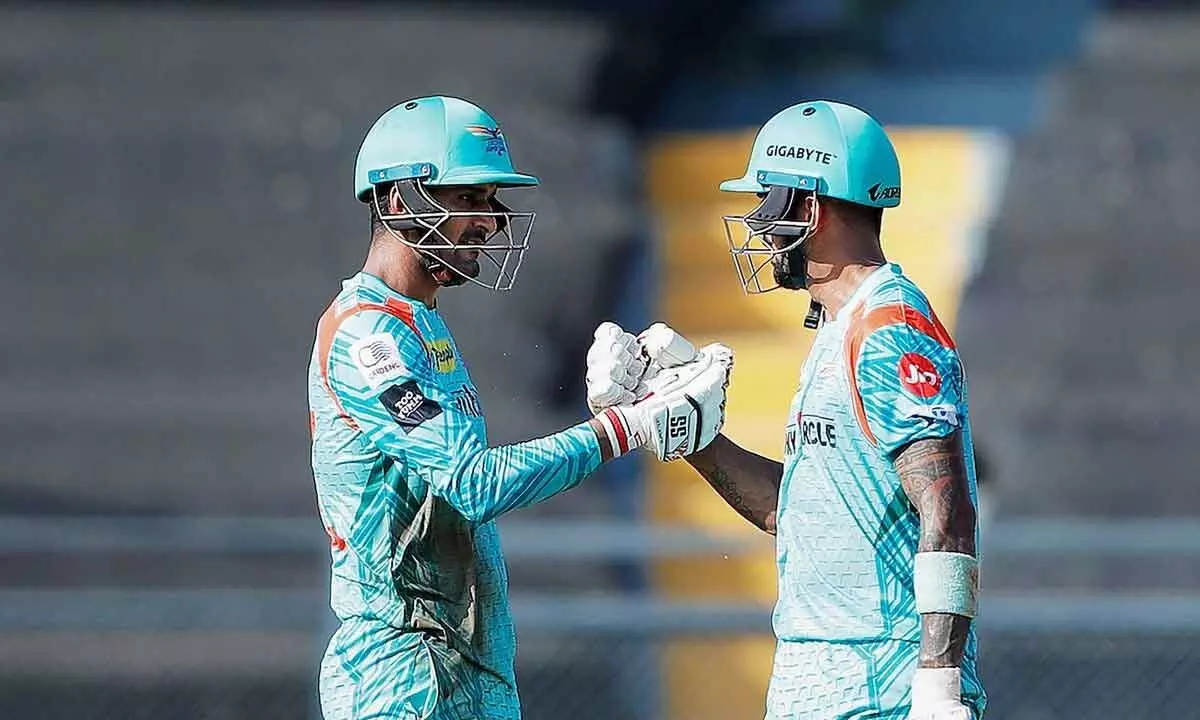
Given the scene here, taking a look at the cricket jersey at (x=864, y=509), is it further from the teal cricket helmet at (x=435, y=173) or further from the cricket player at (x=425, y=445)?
the teal cricket helmet at (x=435, y=173)

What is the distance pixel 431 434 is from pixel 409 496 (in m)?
0.14

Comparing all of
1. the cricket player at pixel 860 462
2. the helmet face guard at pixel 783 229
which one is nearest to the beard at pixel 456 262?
the cricket player at pixel 860 462

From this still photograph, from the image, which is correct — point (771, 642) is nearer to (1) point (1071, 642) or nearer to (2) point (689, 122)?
(1) point (1071, 642)

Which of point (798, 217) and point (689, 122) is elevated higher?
point (689, 122)

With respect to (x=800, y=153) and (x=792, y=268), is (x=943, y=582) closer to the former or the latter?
(x=792, y=268)

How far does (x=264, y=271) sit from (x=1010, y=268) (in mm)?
2310

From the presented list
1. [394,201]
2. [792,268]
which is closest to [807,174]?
[792,268]

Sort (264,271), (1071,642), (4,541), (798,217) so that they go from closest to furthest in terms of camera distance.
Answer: (798,217) → (1071,642) → (4,541) → (264,271)

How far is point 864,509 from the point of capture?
2.57m

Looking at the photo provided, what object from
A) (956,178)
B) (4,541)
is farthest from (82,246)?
(956,178)

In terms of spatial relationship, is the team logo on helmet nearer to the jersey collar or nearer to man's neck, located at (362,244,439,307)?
the jersey collar

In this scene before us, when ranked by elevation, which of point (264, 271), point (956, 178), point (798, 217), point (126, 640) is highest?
point (956, 178)

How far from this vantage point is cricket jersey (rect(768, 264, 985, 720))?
8.26 ft

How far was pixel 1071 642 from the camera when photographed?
510cm
